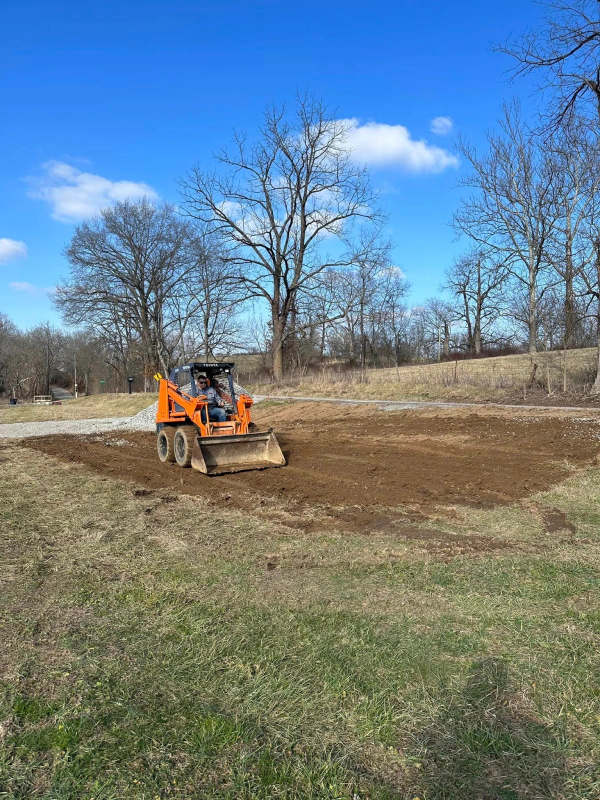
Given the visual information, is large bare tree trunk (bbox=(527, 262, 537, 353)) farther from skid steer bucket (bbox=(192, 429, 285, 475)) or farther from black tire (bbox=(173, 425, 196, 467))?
black tire (bbox=(173, 425, 196, 467))

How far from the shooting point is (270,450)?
34.1ft

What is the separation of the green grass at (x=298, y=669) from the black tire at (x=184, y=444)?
165 inches

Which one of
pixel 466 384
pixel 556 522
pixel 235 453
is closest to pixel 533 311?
pixel 466 384

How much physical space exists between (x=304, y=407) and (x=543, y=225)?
1333 centimetres

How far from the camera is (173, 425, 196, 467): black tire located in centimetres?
1023

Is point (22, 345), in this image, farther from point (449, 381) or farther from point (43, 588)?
point (43, 588)

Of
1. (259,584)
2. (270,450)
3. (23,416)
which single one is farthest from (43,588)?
(23,416)

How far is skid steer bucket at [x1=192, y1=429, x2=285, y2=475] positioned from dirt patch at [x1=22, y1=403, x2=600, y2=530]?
307 millimetres

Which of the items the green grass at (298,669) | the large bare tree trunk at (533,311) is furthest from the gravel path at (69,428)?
the large bare tree trunk at (533,311)

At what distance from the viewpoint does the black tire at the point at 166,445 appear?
11.2 metres

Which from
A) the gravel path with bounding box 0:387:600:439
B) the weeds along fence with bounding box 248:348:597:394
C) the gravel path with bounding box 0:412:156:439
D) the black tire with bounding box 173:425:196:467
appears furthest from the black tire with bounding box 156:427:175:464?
the weeds along fence with bounding box 248:348:597:394

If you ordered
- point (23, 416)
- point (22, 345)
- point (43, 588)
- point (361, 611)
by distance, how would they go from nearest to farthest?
point (361, 611) < point (43, 588) < point (23, 416) < point (22, 345)

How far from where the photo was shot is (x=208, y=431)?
10312 millimetres

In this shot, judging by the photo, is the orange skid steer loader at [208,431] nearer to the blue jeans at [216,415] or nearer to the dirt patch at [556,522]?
the blue jeans at [216,415]
